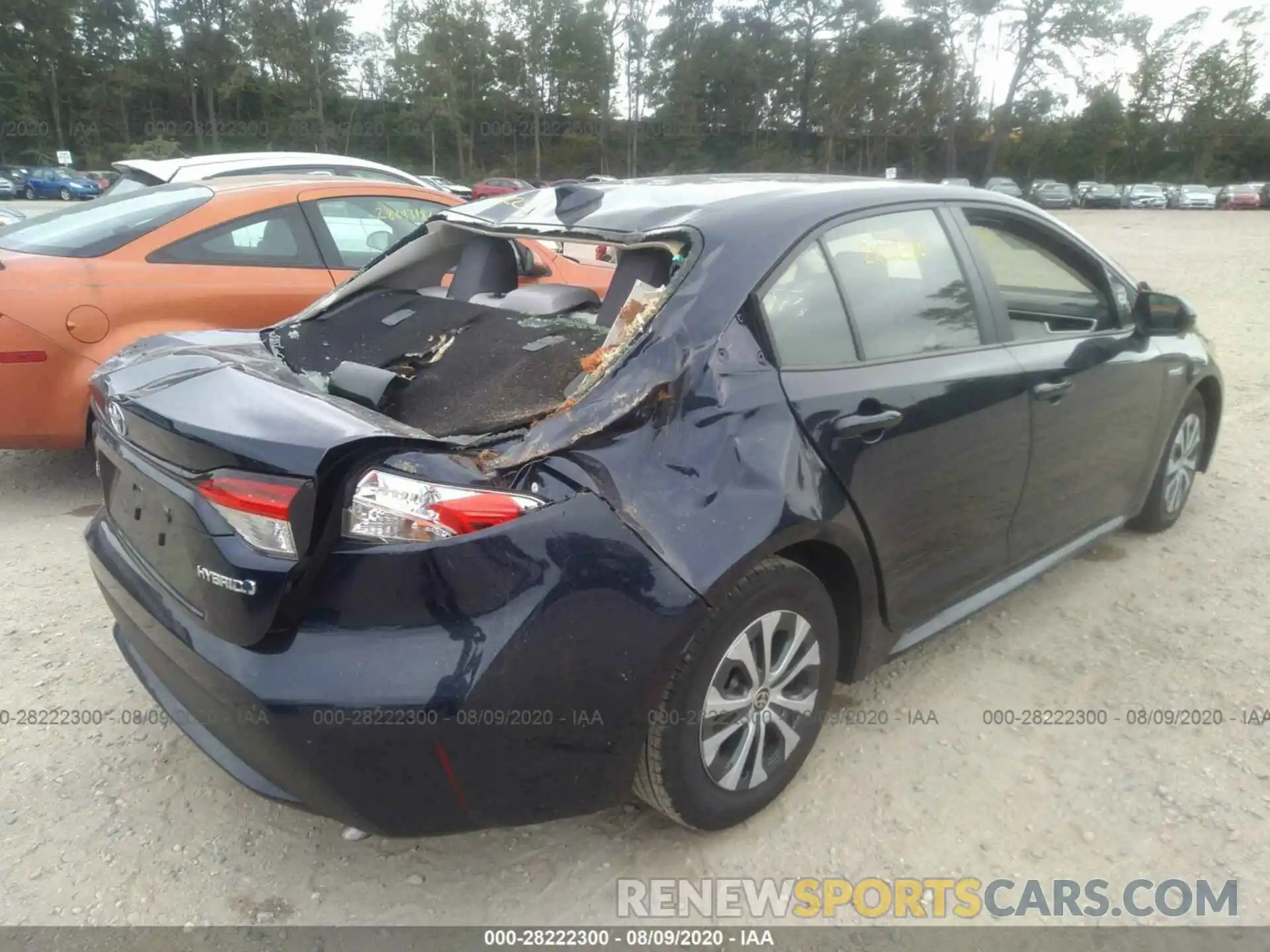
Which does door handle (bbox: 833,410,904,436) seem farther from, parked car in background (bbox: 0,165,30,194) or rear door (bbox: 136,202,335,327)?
parked car in background (bbox: 0,165,30,194)

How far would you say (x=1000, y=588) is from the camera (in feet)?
10.1

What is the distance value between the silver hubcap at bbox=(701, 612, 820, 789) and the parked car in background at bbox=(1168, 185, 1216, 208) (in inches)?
1897

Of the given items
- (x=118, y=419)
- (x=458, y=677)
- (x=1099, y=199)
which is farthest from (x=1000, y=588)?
(x=1099, y=199)

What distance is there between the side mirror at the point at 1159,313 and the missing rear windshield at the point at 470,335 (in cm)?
221

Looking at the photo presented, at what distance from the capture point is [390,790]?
1.81m

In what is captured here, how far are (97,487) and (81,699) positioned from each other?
2.10 metres

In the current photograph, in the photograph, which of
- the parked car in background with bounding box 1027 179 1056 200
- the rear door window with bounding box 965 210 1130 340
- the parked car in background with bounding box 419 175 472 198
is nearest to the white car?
the parked car in background with bounding box 419 175 472 198

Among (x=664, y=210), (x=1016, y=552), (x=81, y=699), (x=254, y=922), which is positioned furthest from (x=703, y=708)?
(x=81, y=699)

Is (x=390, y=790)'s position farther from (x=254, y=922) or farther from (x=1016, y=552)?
(x=1016, y=552)

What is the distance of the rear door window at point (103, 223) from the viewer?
4.27 metres

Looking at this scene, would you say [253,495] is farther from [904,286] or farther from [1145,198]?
[1145,198]

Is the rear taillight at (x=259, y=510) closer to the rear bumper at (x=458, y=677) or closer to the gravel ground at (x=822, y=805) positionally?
the rear bumper at (x=458, y=677)

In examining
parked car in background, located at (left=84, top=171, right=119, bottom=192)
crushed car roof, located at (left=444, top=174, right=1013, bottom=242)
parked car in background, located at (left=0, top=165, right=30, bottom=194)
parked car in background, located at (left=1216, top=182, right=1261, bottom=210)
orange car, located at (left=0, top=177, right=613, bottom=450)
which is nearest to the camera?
crushed car roof, located at (left=444, top=174, right=1013, bottom=242)

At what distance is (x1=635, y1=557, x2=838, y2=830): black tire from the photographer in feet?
6.67
